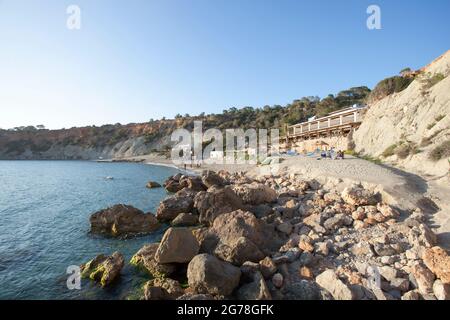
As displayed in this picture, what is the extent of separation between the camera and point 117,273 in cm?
865

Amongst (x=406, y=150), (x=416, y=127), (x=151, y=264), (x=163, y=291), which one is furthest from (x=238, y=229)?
(x=416, y=127)

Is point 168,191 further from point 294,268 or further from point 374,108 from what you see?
point 374,108

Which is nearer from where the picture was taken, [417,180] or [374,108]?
[417,180]

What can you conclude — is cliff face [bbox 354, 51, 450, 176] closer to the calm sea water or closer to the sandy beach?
the sandy beach

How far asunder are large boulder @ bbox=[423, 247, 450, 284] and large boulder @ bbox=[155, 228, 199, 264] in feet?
23.6

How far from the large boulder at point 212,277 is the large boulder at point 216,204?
5.54 m

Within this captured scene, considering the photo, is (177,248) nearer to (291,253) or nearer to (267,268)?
(267,268)

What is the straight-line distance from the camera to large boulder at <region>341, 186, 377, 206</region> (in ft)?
38.5

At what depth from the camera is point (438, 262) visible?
684 cm

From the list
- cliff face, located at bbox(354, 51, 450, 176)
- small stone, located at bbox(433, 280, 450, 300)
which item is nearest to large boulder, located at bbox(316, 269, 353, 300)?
small stone, located at bbox(433, 280, 450, 300)
